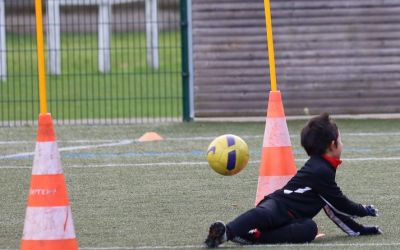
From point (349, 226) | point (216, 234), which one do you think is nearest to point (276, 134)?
point (349, 226)

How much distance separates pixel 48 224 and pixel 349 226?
209cm

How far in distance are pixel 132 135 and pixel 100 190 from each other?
4912 millimetres

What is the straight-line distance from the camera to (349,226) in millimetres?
7758

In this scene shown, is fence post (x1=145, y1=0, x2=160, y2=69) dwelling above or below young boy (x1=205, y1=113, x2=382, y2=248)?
above

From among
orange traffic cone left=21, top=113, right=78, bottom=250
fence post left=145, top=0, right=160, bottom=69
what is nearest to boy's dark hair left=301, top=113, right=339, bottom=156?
orange traffic cone left=21, top=113, right=78, bottom=250

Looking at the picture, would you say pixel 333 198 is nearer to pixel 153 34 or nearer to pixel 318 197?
pixel 318 197

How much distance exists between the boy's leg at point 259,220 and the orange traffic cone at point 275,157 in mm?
758

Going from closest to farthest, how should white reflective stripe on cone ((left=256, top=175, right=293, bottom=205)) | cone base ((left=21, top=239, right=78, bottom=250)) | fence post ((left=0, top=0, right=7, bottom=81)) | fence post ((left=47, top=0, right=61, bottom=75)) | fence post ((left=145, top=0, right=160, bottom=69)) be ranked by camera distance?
cone base ((left=21, top=239, right=78, bottom=250)), white reflective stripe on cone ((left=256, top=175, right=293, bottom=205)), fence post ((left=47, top=0, right=61, bottom=75)), fence post ((left=0, top=0, right=7, bottom=81)), fence post ((left=145, top=0, right=160, bottom=69))

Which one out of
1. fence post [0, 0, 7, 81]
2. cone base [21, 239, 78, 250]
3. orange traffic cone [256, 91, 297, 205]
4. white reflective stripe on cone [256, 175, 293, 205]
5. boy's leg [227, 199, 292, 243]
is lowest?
cone base [21, 239, 78, 250]

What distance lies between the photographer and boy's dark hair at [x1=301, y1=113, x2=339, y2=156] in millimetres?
7672

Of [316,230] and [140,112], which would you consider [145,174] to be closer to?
[316,230]

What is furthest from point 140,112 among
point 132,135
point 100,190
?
point 100,190

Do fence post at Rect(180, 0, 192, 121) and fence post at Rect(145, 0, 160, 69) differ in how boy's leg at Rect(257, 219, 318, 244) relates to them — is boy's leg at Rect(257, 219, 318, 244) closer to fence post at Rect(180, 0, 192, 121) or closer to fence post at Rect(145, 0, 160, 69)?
fence post at Rect(180, 0, 192, 121)

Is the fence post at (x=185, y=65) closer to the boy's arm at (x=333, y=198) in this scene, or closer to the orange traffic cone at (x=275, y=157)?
the orange traffic cone at (x=275, y=157)
